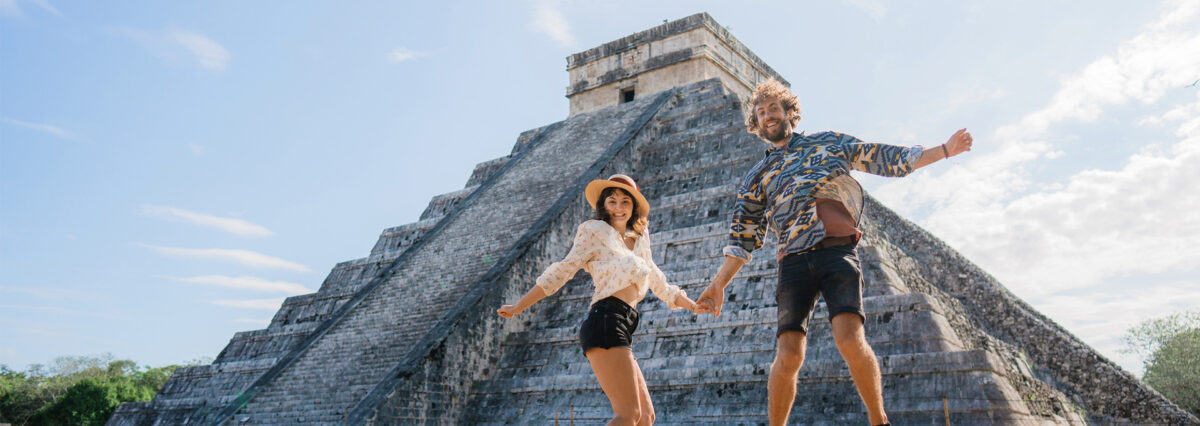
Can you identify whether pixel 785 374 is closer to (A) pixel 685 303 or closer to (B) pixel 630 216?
(A) pixel 685 303

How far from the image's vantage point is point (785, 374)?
3.33 meters

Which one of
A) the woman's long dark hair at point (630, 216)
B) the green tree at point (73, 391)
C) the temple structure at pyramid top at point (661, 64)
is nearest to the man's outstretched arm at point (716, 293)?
the woman's long dark hair at point (630, 216)

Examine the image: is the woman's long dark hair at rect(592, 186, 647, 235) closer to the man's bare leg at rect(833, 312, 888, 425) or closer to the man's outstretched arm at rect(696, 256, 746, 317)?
the man's outstretched arm at rect(696, 256, 746, 317)

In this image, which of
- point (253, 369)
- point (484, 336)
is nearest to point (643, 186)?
point (484, 336)

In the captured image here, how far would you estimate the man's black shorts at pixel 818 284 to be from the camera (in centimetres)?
325

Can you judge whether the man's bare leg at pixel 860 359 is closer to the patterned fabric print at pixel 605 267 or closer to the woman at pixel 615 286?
the woman at pixel 615 286

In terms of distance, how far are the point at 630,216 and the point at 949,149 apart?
1463 mm

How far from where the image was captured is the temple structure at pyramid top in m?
16.6

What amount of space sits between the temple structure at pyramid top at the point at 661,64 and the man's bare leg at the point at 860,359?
43.2 feet

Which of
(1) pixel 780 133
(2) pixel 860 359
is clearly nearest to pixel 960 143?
(1) pixel 780 133

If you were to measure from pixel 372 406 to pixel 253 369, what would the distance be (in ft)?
18.1

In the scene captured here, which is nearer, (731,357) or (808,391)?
(808,391)

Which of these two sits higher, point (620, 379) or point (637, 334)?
point (637, 334)

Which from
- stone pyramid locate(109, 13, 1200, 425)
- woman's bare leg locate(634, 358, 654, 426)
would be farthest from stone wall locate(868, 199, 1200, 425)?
woman's bare leg locate(634, 358, 654, 426)
